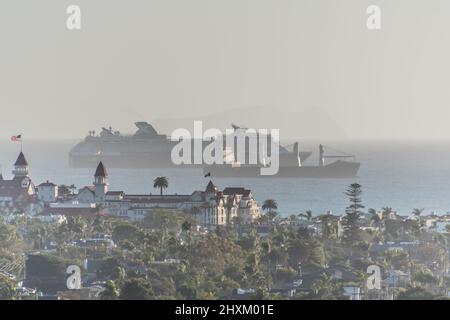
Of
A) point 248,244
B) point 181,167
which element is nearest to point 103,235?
point 248,244

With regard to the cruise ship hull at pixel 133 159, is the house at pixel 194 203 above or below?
below

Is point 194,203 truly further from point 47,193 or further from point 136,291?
point 136,291

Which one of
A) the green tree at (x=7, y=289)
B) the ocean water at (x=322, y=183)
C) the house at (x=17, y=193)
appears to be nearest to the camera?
the green tree at (x=7, y=289)

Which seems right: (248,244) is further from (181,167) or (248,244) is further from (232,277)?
(181,167)

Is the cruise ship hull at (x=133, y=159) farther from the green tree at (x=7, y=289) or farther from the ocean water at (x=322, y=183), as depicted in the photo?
the green tree at (x=7, y=289)

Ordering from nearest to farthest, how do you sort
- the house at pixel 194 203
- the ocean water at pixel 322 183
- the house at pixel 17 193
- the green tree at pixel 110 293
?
the green tree at pixel 110 293 → the house at pixel 194 203 → the house at pixel 17 193 → the ocean water at pixel 322 183

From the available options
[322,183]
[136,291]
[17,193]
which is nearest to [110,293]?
[136,291]

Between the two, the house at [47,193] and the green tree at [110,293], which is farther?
the house at [47,193]

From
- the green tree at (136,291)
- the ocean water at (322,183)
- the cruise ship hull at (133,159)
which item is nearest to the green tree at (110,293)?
the green tree at (136,291)
